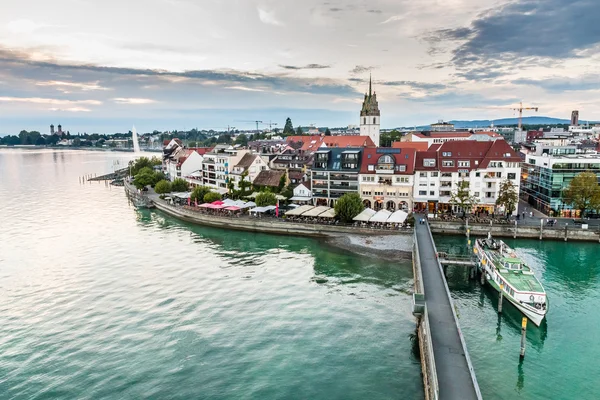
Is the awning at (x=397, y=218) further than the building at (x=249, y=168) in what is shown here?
No

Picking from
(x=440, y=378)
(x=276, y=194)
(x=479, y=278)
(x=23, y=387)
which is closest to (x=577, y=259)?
(x=479, y=278)

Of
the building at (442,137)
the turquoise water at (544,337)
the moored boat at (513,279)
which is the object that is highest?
the building at (442,137)

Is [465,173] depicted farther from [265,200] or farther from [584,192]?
[265,200]

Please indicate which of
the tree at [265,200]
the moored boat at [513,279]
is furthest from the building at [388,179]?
the moored boat at [513,279]

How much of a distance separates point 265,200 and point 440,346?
52.0 m

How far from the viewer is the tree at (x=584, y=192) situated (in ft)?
201

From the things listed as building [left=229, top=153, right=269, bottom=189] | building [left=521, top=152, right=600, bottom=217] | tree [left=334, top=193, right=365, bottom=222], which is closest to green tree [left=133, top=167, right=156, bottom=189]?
building [left=229, top=153, right=269, bottom=189]

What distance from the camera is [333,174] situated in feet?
244

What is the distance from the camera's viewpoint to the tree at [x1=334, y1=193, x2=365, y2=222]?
63.8m

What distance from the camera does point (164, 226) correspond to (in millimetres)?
72500

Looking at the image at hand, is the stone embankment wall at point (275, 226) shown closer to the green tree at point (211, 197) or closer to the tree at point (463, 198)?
the green tree at point (211, 197)

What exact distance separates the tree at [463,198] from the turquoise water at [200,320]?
23.1 meters

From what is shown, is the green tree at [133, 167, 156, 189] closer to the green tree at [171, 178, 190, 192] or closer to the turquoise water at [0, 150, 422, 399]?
the green tree at [171, 178, 190, 192]

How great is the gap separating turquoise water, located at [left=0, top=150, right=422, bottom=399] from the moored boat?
27.3 ft
